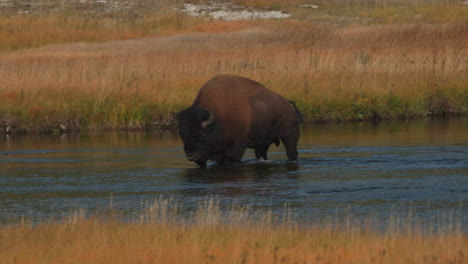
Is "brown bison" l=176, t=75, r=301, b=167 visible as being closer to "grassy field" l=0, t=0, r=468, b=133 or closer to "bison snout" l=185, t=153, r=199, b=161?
"bison snout" l=185, t=153, r=199, b=161

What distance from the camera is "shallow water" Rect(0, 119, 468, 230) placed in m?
12.8

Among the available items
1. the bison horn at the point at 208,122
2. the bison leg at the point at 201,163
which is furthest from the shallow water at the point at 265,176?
the bison horn at the point at 208,122

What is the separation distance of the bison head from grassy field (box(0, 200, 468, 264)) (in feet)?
14.2

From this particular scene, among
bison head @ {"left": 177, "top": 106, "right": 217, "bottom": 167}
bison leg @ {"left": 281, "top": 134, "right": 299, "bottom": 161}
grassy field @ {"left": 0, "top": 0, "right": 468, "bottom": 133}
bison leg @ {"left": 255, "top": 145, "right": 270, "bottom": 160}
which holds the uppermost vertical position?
bison head @ {"left": 177, "top": 106, "right": 217, "bottom": 167}

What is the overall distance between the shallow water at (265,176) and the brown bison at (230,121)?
1.24ft

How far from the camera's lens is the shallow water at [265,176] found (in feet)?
42.1

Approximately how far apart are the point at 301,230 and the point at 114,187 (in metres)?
4.83

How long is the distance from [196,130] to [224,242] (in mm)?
6019

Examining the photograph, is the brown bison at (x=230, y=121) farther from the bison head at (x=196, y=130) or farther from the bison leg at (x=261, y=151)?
the bison leg at (x=261, y=151)

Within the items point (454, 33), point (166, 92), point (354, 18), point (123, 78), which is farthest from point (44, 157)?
point (354, 18)

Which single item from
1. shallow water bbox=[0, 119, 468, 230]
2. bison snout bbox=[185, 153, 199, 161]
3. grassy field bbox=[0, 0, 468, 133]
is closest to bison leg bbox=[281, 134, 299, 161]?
shallow water bbox=[0, 119, 468, 230]

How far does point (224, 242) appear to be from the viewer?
975cm

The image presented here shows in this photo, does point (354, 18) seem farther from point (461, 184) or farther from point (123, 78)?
point (461, 184)

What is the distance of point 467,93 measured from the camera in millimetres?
26844
